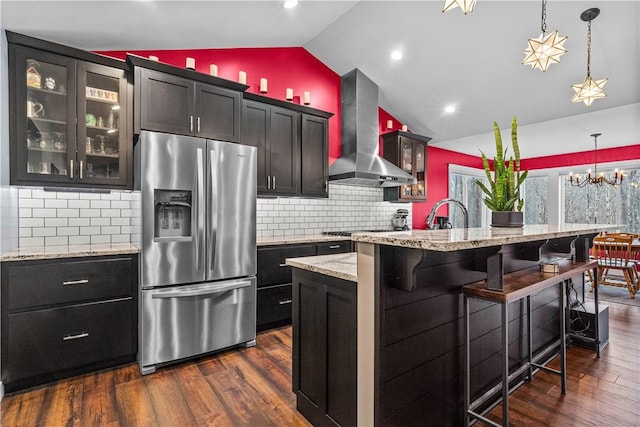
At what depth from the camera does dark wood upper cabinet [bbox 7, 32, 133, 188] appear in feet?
7.61

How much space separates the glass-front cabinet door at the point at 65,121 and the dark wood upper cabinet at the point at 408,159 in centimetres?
370

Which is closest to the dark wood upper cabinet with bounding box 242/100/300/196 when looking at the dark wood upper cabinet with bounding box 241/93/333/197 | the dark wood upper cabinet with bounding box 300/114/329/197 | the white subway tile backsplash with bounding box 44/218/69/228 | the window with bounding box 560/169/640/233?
the dark wood upper cabinet with bounding box 241/93/333/197

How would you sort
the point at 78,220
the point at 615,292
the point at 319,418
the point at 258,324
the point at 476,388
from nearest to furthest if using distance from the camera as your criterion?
the point at 319,418 < the point at 476,388 < the point at 78,220 < the point at 258,324 < the point at 615,292

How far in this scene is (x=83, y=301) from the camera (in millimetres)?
2342

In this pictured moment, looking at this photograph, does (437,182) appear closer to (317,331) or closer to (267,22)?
(267,22)

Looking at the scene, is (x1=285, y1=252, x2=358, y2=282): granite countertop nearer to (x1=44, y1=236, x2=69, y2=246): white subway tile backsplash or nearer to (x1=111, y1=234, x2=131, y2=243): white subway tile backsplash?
(x1=111, y1=234, x2=131, y2=243): white subway tile backsplash

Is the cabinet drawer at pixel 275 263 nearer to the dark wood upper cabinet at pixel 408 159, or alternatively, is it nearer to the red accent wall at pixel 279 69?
the red accent wall at pixel 279 69

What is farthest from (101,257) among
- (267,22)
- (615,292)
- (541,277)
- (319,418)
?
(615,292)

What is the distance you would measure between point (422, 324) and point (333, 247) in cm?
215

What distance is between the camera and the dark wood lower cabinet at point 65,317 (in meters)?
2.12

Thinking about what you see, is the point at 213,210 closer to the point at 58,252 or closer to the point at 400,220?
the point at 58,252

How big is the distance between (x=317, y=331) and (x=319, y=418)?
1.55ft

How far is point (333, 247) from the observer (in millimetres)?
3719

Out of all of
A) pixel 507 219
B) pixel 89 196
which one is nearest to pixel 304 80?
pixel 89 196
